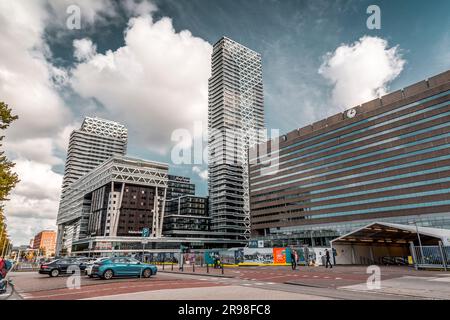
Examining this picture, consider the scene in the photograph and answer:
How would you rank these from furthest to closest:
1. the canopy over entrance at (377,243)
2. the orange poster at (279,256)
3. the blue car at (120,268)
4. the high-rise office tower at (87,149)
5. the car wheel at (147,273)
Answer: the high-rise office tower at (87,149), the orange poster at (279,256), the canopy over entrance at (377,243), the car wheel at (147,273), the blue car at (120,268)

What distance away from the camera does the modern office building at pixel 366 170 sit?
71.5m

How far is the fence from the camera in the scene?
24422mm

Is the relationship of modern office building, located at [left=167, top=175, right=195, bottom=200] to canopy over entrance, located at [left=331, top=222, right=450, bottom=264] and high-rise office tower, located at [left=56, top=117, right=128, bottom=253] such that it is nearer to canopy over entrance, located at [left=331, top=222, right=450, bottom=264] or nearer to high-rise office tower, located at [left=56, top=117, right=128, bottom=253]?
high-rise office tower, located at [left=56, top=117, right=128, bottom=253]

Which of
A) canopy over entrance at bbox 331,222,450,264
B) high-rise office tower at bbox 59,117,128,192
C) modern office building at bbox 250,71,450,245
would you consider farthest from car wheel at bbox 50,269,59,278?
high-rise office tower at bbox 59,117,128,192

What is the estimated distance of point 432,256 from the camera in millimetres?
25547

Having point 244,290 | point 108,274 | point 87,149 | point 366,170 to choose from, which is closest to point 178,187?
point 87,149

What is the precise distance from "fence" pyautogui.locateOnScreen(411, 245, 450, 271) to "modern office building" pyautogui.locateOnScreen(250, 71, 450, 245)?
52943 millimetres

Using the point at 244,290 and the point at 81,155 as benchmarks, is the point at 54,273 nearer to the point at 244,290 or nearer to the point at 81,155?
the point at 244,290

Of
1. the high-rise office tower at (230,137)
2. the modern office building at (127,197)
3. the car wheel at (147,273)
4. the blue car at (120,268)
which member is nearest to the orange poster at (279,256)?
the blue car at (120,268)

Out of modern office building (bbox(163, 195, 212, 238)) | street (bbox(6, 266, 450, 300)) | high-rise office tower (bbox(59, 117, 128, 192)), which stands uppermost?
high-rise office tower (bbox(59, 117, 128, 192))

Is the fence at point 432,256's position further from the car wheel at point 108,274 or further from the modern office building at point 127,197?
the modern office building at point 127,197

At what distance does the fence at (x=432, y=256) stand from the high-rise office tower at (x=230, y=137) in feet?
423

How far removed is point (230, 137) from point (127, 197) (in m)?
74.6
